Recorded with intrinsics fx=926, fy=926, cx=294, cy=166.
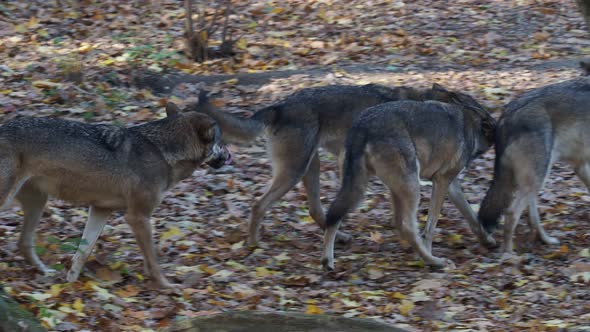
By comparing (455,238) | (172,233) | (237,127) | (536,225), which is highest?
(237,127)

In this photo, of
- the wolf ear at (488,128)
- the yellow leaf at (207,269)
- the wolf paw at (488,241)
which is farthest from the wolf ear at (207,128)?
the wolf paw at (488,241)

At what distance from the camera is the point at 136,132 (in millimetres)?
7871

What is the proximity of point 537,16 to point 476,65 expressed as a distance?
290 centimetres

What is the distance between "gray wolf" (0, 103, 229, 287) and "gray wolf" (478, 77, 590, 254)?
281 cm

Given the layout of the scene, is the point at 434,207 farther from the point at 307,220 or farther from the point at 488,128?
the point at 307,220

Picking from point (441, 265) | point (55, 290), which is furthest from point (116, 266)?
point (441, 265)

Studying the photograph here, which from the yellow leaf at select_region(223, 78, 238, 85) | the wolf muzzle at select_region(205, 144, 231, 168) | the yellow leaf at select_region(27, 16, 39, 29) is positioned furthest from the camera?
the yellow leaf at select_region(27, 16, 39, 29)

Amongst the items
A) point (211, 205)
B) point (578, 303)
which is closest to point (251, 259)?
point (211, 205)

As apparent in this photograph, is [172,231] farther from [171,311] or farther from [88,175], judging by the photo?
[171,311]

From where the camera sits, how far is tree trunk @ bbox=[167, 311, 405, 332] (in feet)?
17.9

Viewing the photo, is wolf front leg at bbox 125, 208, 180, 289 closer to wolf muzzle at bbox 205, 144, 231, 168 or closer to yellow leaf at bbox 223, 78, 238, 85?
wolf muzzle at bbox 205, 144, 231, 168

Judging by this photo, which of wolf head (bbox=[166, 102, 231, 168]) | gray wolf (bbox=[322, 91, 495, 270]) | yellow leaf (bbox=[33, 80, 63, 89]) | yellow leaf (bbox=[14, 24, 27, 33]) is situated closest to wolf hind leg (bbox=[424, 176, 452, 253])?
gray wolf (bbox=[322, 91, 495, 270])

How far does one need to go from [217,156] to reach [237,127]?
0.84 m

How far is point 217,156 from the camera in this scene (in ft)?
26.5
